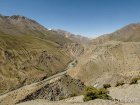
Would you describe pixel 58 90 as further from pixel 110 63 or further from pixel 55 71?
pixel 55 71

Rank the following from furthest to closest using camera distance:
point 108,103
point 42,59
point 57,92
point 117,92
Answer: point 42,59 < point 57,92 < point 117,92 < point 108,103

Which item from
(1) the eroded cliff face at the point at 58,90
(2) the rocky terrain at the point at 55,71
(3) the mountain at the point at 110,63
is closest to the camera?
(1) the eroded cliff face at the point at 58,90

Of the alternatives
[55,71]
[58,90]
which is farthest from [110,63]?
[58,90]

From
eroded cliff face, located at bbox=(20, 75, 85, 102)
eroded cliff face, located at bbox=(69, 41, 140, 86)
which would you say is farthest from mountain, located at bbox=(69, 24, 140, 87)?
eroded cliff face, located at bbox=(20, 75, 85, 102)

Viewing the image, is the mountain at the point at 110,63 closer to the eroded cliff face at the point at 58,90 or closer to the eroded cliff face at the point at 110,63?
the eroded cliff face at the point at 110,63

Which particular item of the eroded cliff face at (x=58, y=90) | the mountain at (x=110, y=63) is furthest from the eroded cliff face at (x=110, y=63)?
the eroded cliff face at (x=58, y=90)

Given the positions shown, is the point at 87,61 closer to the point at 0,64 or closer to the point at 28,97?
the point at 0,64

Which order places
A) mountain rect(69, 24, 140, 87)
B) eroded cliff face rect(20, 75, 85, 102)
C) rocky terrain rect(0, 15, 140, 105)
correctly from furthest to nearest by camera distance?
mountain rect(69, 24, 140, 87)
rocky terrain rect(0, 15, 140, 105)
eroded cliff face rect(20, 75, 85, 102)

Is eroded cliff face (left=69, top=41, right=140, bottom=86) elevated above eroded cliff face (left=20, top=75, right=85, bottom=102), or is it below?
above

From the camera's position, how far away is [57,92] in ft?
205

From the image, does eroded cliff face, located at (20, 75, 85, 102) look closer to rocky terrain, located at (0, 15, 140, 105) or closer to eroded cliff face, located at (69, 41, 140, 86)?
rocky terrain, located at (0, 15, 140, 105)

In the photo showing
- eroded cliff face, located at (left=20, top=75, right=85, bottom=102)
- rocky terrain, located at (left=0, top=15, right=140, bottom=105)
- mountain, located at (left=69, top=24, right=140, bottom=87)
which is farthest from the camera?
mountain, located at (left=69, top=24, right=140, bottom=87)

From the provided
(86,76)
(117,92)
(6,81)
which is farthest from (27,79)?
(117,92)

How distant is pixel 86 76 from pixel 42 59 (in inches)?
1710
